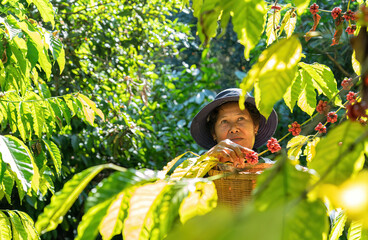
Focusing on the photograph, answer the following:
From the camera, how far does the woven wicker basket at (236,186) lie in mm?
823

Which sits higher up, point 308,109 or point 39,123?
point 308,109

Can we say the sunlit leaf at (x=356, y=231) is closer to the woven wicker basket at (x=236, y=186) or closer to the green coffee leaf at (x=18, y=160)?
the woven wicker basket at (x=236, y=186)

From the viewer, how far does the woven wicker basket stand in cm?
82

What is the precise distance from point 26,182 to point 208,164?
44cm

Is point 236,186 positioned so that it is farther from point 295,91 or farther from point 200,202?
point 200,202

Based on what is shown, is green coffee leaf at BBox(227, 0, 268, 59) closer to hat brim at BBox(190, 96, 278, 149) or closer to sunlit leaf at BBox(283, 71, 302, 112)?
sunlit leaf at BBox(283, 71, 302, 112)

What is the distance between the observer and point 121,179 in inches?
14.9

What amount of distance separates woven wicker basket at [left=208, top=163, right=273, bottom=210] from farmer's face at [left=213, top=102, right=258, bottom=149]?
726 mm

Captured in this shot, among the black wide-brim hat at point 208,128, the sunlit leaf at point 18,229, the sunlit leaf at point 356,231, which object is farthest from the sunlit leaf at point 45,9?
the sunlit leaf at point 356,231

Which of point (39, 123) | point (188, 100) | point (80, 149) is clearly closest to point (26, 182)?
point (39, 123)

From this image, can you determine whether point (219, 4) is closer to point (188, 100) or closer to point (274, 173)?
point (274, 173)

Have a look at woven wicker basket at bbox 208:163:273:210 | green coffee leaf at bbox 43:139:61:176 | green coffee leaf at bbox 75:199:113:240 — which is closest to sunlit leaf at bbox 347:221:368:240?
woven wicker basket at bbox 208:163:273:210

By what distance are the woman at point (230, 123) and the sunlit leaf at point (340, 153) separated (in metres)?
1.03

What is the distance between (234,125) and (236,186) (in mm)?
797
